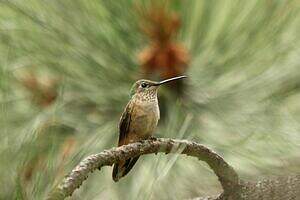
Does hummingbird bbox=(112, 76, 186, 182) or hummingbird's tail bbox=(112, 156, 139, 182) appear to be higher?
hummingbird bbox=(112, 76, 186, 182)

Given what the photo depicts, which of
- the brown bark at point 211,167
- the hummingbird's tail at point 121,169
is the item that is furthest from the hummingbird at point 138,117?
the brown bark at point 211,167

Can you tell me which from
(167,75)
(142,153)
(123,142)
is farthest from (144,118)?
(142,153)

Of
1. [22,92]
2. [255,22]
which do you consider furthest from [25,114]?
[255,22]

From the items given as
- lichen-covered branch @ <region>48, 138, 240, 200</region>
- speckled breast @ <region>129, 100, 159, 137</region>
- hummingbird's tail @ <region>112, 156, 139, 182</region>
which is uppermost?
speckled breast @ <region>129, 100, 159, 137</region>

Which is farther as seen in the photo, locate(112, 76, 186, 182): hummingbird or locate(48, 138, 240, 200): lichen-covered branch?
locate(112, 76, 186, 182): hummingbird

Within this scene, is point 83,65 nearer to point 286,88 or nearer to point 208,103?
point 208,103

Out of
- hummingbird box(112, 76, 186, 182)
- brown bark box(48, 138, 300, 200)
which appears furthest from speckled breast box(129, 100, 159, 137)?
brown bark box(48, 138, 300, 200)

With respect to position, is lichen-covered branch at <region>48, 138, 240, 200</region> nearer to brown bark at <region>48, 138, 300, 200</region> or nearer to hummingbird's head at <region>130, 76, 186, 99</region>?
brown bark at <region>48, 138, 300, 200</region>
